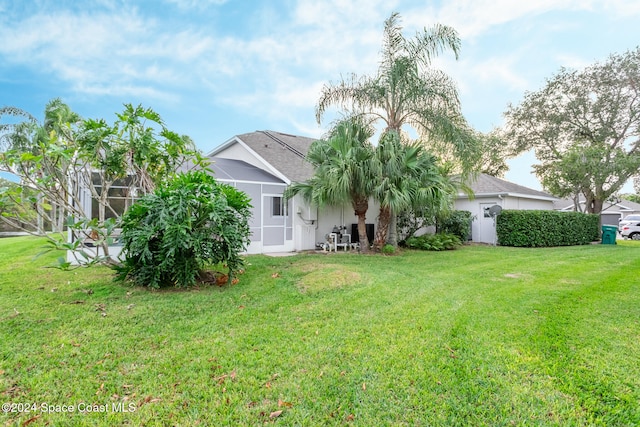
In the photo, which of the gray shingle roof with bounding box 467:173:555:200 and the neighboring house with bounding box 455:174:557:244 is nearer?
the neighboring house with bounding box 455:174:557:244

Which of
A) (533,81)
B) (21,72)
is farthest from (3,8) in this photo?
(533,81)

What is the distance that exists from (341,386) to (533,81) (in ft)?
83.4

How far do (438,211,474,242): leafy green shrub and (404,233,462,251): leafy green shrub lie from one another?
5.97ft

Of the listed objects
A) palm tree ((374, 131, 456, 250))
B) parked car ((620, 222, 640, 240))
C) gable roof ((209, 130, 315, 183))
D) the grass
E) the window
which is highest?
gable roof ((209, 130, 315, 183))

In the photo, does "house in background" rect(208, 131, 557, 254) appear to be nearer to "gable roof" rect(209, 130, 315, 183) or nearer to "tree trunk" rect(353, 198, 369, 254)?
"gable roof" rect(209, 130, 315, 183)

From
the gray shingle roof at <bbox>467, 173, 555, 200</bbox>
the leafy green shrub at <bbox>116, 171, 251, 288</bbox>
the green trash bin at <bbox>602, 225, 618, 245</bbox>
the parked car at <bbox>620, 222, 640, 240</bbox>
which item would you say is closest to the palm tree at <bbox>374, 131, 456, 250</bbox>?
the gray shingle roof at <bbox>467, 173, 555, 200</bbox>

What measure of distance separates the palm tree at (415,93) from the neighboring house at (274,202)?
3658mm

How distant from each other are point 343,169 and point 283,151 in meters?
6.33

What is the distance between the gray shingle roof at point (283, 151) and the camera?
46.7ft

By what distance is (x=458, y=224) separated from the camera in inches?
644

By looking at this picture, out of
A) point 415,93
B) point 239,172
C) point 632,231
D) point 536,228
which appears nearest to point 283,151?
point 239,172

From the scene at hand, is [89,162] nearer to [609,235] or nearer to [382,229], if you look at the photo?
[382,229]

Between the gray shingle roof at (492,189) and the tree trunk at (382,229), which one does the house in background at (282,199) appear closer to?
the gray shingle roof at (492,189)

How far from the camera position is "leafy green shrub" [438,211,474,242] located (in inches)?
642
